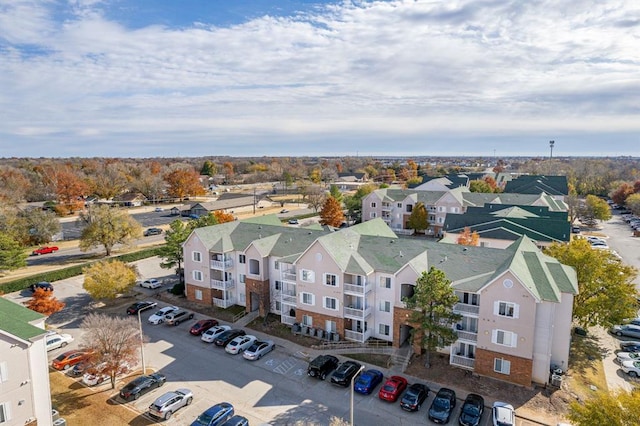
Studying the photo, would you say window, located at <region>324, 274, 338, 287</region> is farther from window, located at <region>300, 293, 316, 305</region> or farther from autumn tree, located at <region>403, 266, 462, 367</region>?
autumn tree, located at <region>403, 266, 462, 367</region>

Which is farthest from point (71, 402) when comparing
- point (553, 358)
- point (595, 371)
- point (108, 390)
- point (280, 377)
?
point (595, 371)

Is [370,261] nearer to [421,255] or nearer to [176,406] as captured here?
[421,255]

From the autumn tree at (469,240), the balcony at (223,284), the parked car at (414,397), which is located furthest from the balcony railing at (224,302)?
the autumn tree at (469,240)

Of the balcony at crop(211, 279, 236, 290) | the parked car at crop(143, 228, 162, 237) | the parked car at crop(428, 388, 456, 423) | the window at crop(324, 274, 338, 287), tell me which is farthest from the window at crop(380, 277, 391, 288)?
the parked car at crop(143, 228, 162, 237)

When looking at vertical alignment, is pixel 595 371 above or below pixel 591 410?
below

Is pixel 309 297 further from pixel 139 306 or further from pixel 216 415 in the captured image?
pixel 139 306

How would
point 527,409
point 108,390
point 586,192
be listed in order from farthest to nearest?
point 586,192 < point 108,390 < point 527,409

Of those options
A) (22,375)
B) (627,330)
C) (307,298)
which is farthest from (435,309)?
(22,375)
